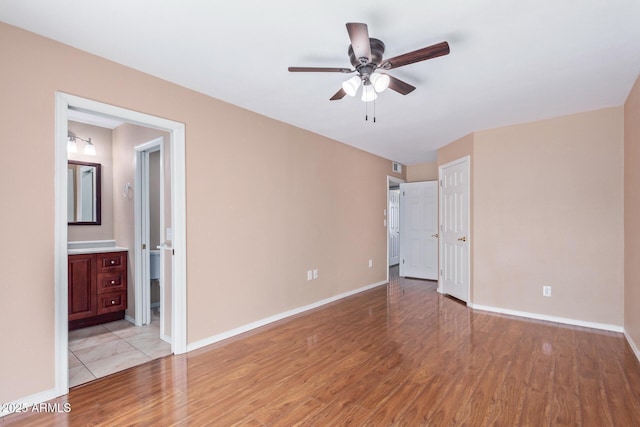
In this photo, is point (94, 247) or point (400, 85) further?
point (94, 247)

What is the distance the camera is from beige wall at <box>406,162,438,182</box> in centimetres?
632

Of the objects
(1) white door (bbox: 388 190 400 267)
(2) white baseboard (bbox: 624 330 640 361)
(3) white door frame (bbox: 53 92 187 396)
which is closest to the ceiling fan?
(3) white door frame (bbox: 53 92 187 396)

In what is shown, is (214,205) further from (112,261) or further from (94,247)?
(94,247)

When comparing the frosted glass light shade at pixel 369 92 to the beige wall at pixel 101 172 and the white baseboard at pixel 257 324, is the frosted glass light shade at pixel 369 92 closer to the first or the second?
the white baseboard at pixel 257 324

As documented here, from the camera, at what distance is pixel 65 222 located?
7.18 ft

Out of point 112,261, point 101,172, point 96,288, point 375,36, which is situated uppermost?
point 375,36

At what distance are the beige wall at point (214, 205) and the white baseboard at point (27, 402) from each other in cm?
4

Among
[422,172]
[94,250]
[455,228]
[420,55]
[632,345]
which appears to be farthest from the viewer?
[422,172]

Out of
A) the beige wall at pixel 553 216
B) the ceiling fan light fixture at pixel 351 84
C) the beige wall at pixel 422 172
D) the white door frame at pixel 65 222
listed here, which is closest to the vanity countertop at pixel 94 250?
the white door frame at pixel 65 222

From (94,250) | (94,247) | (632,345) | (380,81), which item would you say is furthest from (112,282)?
(632,345)

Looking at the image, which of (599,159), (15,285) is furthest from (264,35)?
(599,159)

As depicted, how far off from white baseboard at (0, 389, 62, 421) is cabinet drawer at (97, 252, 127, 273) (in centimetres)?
178

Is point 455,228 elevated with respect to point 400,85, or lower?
lower

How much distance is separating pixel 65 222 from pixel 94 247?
7.03 feet
